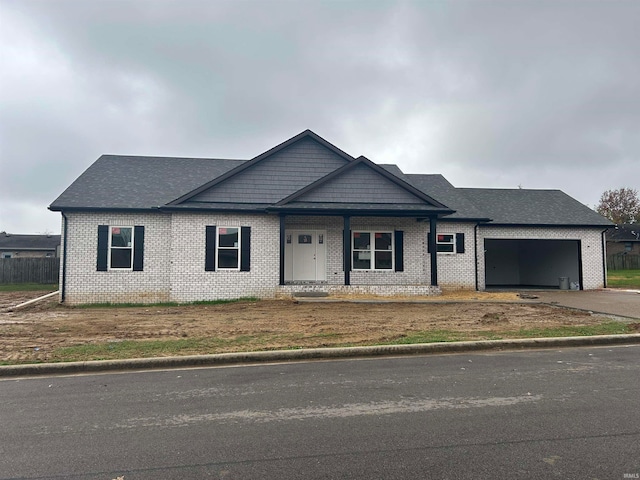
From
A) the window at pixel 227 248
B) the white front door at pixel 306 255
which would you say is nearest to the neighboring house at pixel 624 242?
the white front door at pixel 306 255

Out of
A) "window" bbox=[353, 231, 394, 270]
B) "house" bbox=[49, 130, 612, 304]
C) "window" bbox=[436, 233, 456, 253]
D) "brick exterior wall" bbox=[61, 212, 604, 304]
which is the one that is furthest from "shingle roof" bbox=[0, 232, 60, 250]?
"window" bbox=[436, 233, 456, 253]

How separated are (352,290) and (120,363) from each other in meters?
9.99

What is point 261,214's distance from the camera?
53.7 feet

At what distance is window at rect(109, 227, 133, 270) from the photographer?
1602cm

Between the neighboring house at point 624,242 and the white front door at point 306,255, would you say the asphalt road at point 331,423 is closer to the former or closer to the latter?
the white front door at point 306,255

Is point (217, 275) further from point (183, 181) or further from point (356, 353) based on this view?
point (356, 353)

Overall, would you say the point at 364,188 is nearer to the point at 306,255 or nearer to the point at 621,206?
the point at 306,255

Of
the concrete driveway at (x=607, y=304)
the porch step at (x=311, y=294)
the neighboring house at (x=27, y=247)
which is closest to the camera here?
the concrete driveway at (x=607, y=304)

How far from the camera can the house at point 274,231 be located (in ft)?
52.0

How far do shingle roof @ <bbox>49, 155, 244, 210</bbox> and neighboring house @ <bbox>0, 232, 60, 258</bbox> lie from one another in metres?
27.0

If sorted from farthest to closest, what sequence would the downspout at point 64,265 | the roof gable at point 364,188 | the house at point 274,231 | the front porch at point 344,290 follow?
the roof gable at point 364,188, the house at point 274,231, the front porch at point 344,290, the downspout at point 64,265

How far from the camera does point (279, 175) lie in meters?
17.4

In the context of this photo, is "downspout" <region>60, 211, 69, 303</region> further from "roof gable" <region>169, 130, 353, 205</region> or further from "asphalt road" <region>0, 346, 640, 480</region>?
"asphalt road" <region>0, 346, 640, 480</region>

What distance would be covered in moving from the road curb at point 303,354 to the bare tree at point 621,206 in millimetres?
63978
